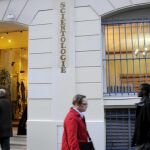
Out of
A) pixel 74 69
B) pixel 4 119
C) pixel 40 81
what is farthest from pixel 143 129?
pixel 40 81

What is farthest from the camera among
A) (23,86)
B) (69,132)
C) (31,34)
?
(23,86)

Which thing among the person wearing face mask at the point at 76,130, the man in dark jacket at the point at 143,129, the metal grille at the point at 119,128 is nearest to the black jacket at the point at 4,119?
the metal grille at the point at 119,128

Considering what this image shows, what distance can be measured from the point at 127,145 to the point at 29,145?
268cm

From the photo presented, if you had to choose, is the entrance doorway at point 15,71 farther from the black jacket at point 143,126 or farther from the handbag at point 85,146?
the handbag at point 85,146

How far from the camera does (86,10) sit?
33.2 feet

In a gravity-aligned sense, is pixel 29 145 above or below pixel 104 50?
below

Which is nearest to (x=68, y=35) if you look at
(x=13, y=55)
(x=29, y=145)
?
(x=29, y=145)

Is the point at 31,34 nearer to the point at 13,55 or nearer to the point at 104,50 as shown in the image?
the point at 104,50

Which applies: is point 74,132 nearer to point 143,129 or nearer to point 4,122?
point 143,129

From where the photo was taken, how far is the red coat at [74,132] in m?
5.47

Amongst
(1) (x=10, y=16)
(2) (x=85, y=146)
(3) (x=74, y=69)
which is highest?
(1) (x=10, y=16)

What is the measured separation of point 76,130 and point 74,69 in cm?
453

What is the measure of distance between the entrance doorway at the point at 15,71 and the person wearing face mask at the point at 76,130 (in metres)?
9.21

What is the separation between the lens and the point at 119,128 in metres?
9.82
